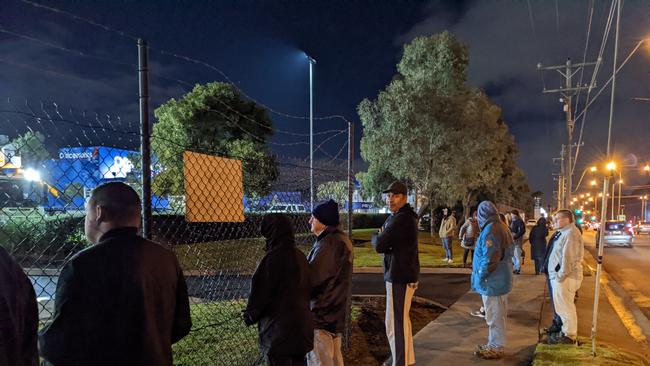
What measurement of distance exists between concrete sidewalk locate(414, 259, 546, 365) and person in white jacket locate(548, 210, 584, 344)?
0.50 meters

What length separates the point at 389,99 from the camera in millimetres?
19188

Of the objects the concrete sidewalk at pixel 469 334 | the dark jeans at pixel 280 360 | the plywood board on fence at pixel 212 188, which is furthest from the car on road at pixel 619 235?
the dark jeans at pixel 280 360

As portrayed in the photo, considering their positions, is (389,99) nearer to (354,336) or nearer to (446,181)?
(446,181)

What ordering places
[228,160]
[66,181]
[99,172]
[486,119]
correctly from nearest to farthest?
[66,181], [99,172], [228,160], [486,119]

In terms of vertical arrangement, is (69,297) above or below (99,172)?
below

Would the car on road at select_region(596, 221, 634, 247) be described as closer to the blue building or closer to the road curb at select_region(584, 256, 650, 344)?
the road curb at select_region(584, 256, 650, 344)

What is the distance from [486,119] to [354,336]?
1629cm

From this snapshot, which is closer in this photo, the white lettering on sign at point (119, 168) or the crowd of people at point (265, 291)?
the crowd of people at point (265, 291)

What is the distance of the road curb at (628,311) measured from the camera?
8062 millimetres

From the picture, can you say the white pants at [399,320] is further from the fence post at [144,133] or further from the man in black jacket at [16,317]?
the man in black jacket at [16,317]

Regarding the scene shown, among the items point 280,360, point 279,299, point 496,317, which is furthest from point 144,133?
point 496,317

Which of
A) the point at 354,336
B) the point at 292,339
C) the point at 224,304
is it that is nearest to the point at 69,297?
the point at 292,339

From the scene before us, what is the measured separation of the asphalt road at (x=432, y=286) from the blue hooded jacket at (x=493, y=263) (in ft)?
13.7

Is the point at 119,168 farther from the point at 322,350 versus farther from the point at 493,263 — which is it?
the point at 493,263
